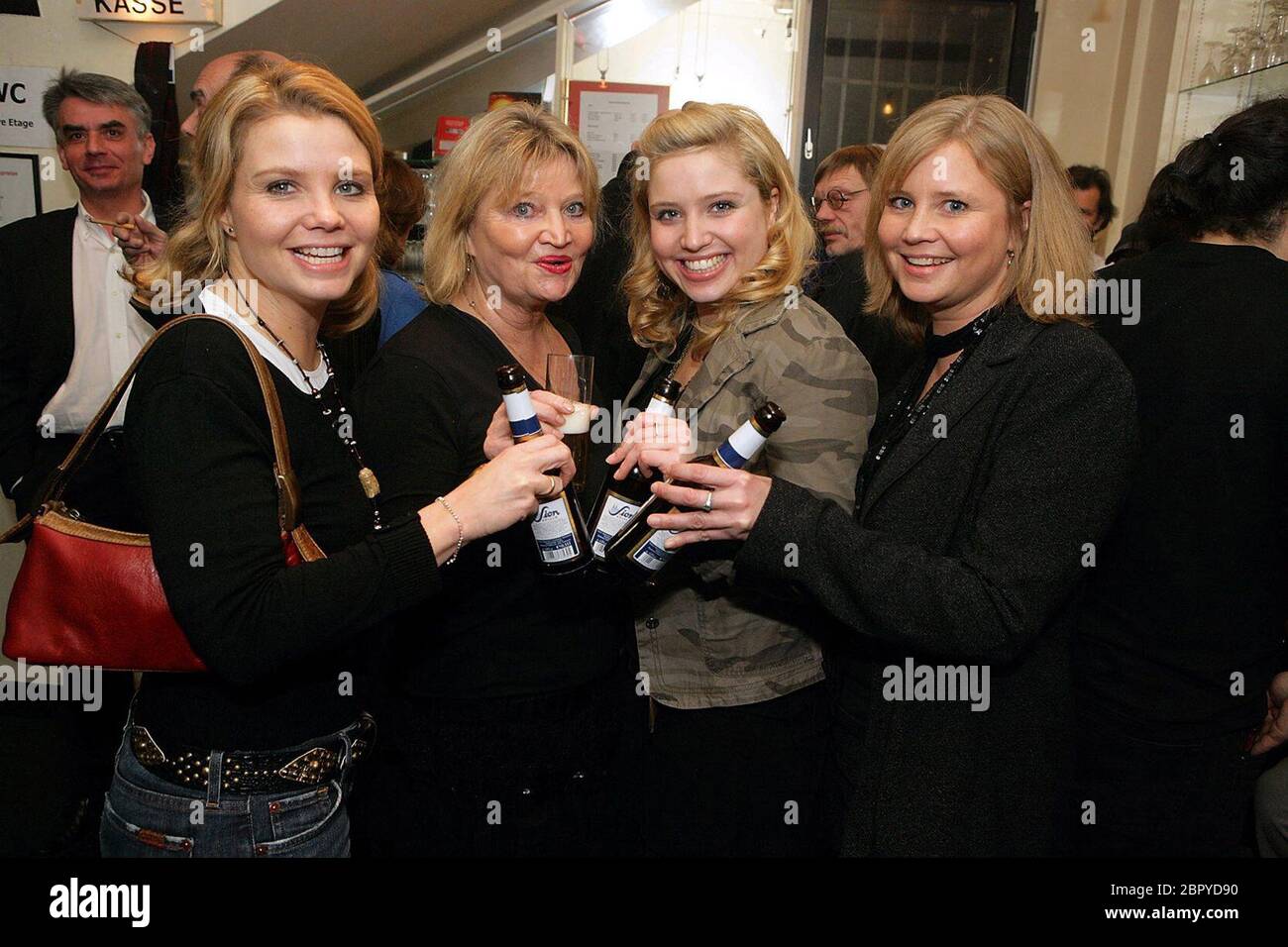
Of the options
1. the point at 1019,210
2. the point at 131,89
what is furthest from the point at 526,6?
the point at 1019,210

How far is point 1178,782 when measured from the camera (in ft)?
5.61

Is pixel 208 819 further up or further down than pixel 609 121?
further down

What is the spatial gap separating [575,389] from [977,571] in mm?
682

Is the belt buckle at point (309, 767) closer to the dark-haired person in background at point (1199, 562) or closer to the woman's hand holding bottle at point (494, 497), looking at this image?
the woman's hand holding bottle at point (494, 497)

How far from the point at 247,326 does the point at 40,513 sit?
14.8 inches

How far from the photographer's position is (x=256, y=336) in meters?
1.38

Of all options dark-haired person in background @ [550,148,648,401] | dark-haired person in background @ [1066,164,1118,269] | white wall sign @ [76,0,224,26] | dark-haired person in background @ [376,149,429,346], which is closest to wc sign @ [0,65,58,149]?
white wall sign @ [76,0,224,26]

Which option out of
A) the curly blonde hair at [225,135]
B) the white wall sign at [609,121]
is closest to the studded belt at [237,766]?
the curly blonde hair at [225,135]

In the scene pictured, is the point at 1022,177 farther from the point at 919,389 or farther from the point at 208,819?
the point at 208,819

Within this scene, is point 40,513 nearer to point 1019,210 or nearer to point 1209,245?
point 1019,210

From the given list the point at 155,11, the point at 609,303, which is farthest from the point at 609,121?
the point at 609,303

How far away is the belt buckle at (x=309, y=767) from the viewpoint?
52.9 inches

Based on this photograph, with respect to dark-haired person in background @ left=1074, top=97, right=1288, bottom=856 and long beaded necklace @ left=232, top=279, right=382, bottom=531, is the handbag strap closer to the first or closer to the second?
long beaded necklace @ left=232, top=279, right=382, bottom=531

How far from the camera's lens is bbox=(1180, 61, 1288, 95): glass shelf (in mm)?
3091
